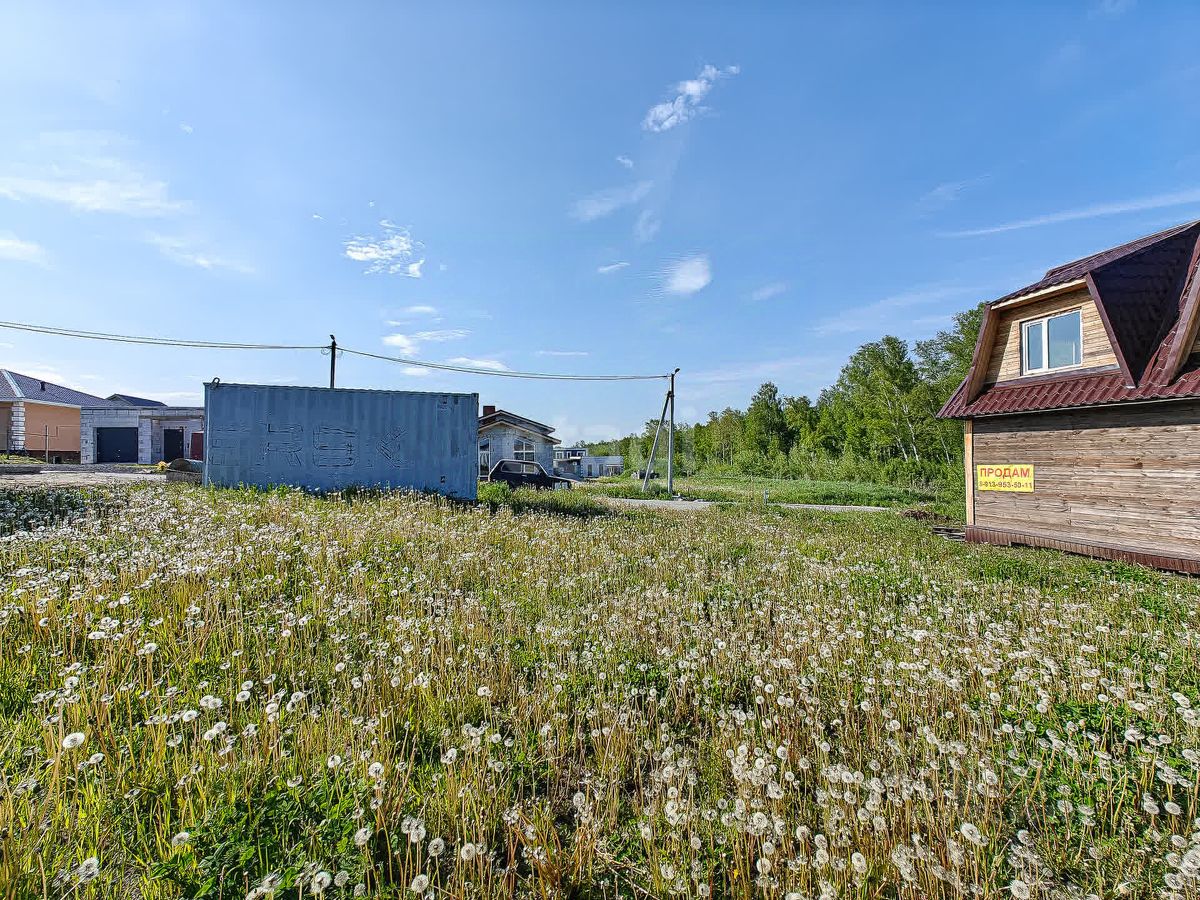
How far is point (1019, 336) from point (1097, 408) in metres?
2.68

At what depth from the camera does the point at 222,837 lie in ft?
7.65

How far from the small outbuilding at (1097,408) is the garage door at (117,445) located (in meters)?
47.1

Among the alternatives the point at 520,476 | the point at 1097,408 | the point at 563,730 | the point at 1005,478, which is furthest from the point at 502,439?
the point at 563,730

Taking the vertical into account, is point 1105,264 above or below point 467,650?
above

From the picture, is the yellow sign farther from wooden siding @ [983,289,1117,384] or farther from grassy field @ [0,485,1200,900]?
grassy field @ [0,485,1200,900]

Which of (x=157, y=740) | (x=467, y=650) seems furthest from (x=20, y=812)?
(x=467, y=650)

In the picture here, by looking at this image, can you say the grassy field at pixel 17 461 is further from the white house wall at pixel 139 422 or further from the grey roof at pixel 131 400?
the grey roof at pixel 131 400

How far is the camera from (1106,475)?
36.0 ft

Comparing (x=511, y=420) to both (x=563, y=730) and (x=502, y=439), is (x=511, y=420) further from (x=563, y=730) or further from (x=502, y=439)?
(x=563, y=730)

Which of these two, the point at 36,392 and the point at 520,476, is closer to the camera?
the point at 520,476

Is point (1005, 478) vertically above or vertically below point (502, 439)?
below

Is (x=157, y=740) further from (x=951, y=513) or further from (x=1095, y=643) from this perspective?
(x=951, y=513)

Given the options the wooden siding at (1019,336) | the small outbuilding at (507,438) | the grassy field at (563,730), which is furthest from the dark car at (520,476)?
the grassy field at (563,730)

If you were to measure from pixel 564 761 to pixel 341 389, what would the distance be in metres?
15.2
